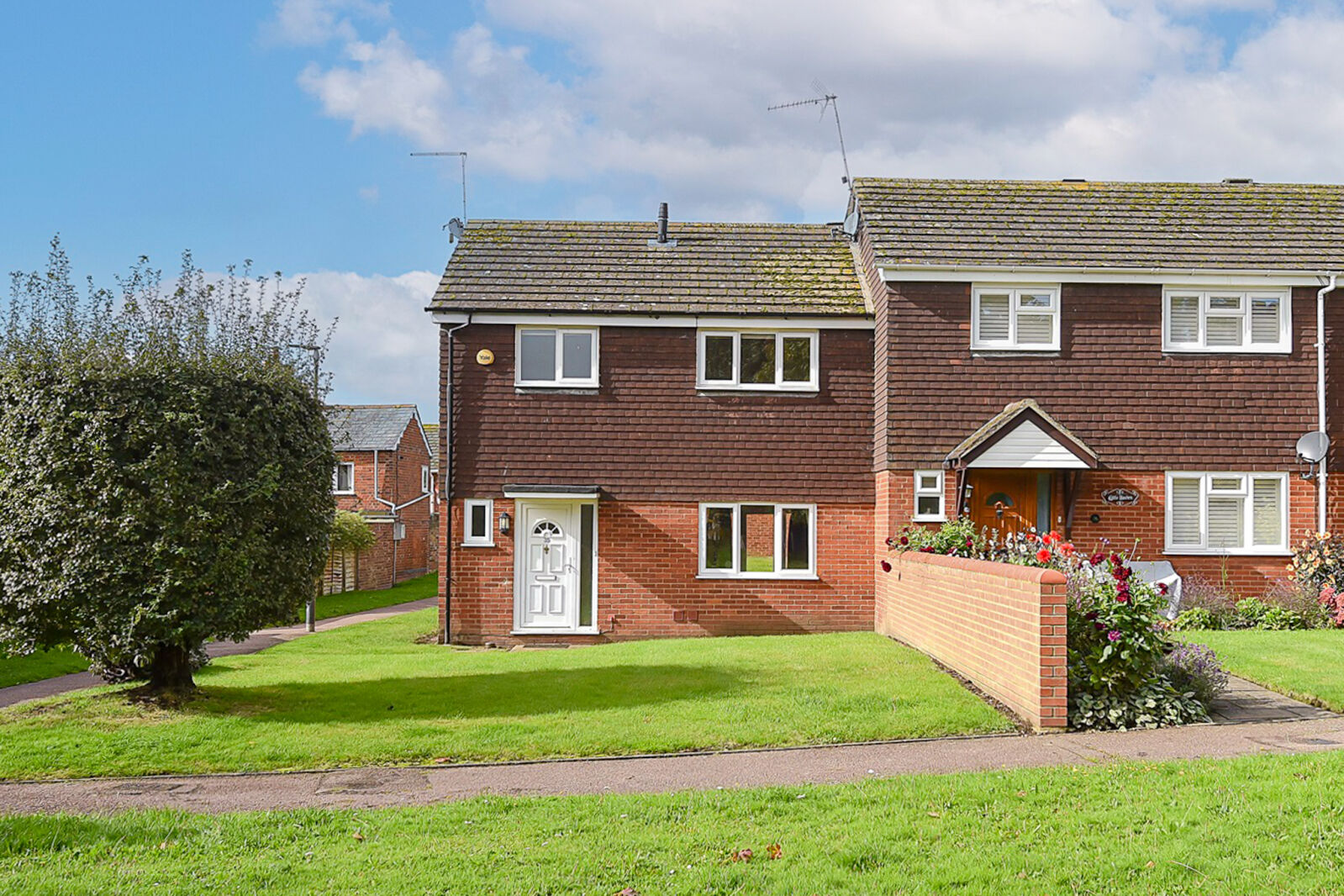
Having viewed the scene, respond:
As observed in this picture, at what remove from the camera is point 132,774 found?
350 inches

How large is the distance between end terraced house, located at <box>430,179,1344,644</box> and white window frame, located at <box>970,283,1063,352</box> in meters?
0.04

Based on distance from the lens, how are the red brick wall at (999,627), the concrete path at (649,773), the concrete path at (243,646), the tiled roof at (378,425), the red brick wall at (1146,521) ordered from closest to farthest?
1. the concrete path at (649,773)
2. the red brick wall at (999,627)
3. the concrete path at (243,646)
4. the red brick wall at (1146,521)
5. the tiled roof at (378,425)

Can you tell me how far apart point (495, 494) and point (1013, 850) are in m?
13.4

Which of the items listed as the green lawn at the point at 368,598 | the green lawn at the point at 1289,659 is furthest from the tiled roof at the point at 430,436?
the green lawn at the point at 1289,659

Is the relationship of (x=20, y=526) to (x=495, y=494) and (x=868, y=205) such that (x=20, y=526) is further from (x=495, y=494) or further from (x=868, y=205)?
(x=868, y=205)

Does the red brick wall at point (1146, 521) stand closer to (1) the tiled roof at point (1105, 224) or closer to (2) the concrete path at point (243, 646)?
(1) the tiled roof at point (1105, 224)

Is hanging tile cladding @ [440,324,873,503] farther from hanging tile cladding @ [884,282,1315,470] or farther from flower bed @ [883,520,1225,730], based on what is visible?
flower bed @ [883,520,1225,730]

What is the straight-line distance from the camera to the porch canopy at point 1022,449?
1683 centimetres

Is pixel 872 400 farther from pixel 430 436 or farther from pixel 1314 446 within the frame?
pixel 430 436

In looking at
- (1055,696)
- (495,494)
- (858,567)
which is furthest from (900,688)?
(495,494)

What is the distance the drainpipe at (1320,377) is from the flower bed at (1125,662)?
325 inches

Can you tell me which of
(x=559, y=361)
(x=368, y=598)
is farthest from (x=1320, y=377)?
(x=368, y=598)

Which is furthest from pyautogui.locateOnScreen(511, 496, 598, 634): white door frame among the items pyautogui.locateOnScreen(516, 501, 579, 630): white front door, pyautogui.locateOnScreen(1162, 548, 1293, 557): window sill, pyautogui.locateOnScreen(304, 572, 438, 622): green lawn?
pyautogui.locateOnScreen(304, 572, 438, 622): green lawn

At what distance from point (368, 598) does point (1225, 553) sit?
80.1 feet
